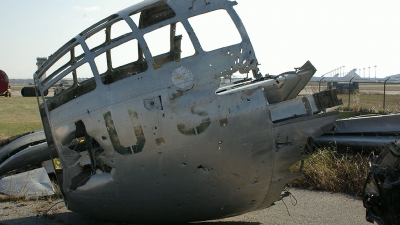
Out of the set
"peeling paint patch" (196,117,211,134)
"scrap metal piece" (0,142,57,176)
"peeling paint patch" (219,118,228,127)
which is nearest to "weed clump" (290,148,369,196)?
"peeling paint patch" (219,118,228,127)

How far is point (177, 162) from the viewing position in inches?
241

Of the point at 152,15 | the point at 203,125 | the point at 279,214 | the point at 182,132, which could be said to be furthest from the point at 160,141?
the point at 279,214

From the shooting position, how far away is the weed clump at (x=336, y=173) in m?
9.31

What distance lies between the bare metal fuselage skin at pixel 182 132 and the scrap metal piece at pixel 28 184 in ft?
10.4

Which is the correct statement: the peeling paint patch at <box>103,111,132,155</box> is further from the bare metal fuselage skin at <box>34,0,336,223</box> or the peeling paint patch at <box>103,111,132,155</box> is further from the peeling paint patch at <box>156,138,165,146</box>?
the peeling paint patch at <box>156,138,165,146</box>

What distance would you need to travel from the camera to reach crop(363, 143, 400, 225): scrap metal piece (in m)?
5.87

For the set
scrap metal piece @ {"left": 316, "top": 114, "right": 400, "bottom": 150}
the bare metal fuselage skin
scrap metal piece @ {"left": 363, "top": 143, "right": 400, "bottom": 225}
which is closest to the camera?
scrap metal piece @ {"left": 363, "top": 143, "right": 400, "bottom": 225}

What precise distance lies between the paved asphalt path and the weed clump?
0.41m

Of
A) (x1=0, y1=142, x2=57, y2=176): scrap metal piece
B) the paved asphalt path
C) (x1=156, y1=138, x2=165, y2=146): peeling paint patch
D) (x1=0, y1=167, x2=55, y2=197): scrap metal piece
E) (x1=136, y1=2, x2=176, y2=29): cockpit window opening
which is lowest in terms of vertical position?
the paved asphalt path

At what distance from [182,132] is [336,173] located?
5120 millimetres

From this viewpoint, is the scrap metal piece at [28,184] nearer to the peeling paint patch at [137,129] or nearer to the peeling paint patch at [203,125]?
the peeling paint patch at [137,129]

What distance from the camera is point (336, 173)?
9.72m

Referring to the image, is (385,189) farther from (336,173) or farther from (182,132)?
(336,173)

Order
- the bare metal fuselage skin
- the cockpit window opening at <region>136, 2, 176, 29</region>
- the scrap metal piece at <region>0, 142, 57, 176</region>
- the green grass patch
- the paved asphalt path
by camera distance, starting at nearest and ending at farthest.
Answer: the bare metal fuselage skin, the paved asphalt path, the cockpit window opening at <region>136, 2, 176, 29</region>, the scrap metal piece at <region>0, 142, 57, 176</region>, the green grass patch
